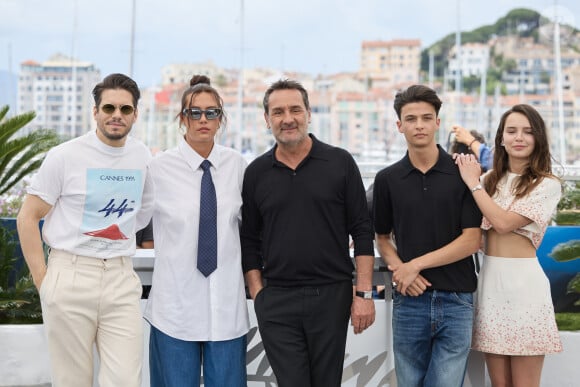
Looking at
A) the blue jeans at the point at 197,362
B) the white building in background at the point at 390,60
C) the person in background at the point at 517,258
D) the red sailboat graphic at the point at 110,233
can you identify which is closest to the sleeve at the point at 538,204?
the person in background at the point at 517,258

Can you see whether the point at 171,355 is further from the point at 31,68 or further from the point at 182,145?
the point at 31,68

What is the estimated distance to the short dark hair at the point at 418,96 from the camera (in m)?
3.55

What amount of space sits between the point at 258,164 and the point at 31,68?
10100cm

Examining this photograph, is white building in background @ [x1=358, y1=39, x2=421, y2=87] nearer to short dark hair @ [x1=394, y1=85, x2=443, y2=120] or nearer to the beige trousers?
short dark hair @ [x1=394, y1=85, x2=443, y2=120]

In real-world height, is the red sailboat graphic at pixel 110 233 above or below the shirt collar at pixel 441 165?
below

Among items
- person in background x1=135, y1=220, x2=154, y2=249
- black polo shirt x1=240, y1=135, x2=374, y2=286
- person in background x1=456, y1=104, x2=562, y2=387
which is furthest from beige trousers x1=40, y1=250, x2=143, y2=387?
person in background x1=456, y1=104, x2=562, y2=387

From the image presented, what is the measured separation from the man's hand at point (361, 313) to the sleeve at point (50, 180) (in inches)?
54.7

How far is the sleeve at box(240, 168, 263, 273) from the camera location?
3.59 metres

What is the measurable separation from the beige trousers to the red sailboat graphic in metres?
0.10

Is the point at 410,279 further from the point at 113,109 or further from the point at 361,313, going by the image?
the point at 113,109

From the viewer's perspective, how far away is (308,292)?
135 inches

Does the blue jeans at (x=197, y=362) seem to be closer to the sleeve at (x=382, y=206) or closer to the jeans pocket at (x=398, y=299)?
the jeans pocket at (x=398, y=299)

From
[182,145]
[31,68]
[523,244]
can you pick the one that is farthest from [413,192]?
[31,68]

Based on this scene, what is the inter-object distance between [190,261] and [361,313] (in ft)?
2.59
